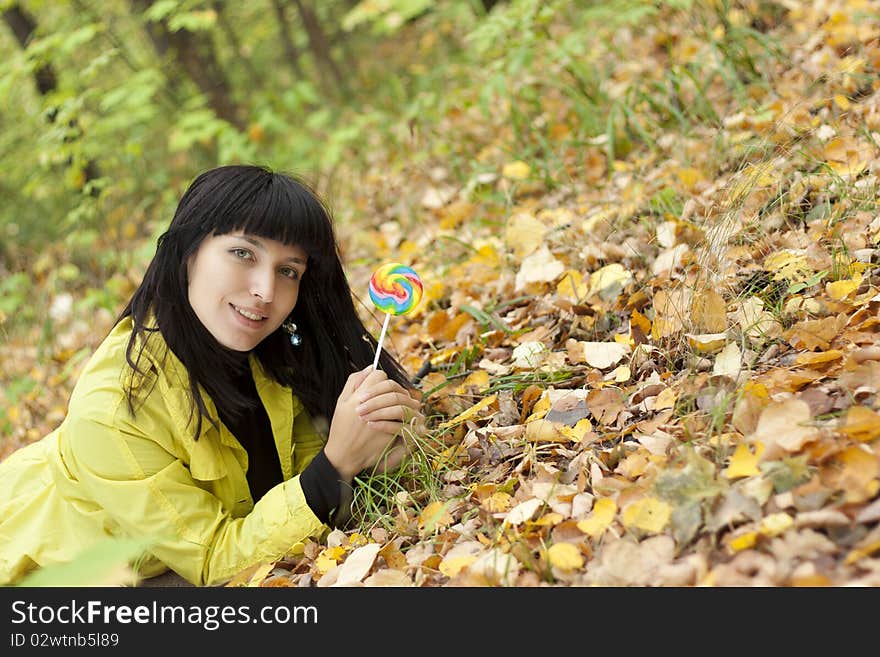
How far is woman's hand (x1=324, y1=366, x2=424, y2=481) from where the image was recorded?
223 cm

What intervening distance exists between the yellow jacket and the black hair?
0.05 m

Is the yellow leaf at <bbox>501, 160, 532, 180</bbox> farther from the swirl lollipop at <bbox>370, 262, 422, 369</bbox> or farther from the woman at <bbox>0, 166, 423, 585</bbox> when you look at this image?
the woman at <bbox>0, 166, 423, 585</bbox>

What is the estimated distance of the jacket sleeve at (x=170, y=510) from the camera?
7.09 ft

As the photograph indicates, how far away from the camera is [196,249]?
230 cm

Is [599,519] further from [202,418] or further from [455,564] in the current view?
[202,418]

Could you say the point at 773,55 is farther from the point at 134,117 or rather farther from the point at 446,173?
the point at 134,117

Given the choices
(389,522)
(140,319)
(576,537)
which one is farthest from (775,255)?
(140,319)

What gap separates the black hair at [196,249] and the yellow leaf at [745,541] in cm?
122

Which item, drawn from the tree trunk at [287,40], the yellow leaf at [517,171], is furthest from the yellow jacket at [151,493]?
the tree trunk at [287,40]

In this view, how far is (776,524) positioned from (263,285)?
1.40m

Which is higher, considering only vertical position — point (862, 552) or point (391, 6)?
point (391, 6)

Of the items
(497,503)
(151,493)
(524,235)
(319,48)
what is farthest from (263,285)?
(319,48)

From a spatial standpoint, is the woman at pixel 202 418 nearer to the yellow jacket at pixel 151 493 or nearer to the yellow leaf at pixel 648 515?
the yellow jacket at pixel 151 493

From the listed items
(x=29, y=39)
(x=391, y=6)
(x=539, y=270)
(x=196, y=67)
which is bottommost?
(x=539, y=270)
